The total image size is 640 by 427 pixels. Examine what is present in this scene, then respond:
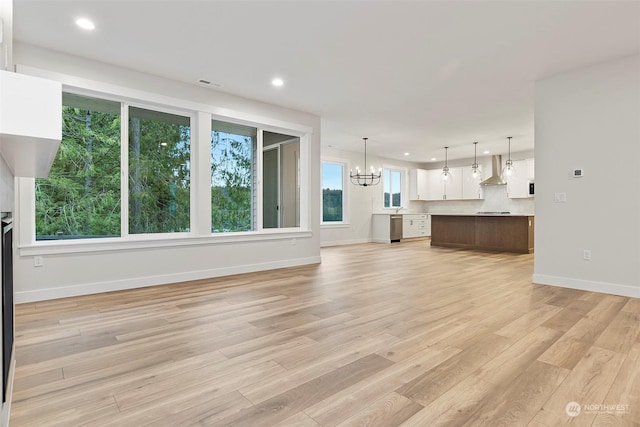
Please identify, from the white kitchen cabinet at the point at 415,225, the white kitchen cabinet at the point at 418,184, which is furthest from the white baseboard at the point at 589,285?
the white kitchen cabinet at the point at 418,184

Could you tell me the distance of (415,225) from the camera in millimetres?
10883

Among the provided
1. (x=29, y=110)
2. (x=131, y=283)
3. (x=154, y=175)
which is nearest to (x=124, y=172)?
(x=154, y=175)

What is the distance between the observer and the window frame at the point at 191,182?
139 inches

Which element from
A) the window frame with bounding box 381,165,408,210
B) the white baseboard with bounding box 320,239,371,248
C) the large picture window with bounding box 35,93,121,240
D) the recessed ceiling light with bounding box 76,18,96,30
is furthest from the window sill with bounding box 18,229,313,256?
the window frame with bounding box 381,165,408,210

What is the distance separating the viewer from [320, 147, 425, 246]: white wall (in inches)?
365

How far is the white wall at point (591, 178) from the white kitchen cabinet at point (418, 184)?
6940 mm

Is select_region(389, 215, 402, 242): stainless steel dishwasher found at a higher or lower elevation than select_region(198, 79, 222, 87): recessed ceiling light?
lower

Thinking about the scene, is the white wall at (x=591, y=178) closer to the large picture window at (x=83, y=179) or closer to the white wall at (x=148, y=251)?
the white wall at (x=148, y=251)

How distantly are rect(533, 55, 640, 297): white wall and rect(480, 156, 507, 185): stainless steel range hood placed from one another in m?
5.40

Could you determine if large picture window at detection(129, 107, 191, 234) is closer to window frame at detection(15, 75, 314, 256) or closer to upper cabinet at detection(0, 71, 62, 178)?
window frame at detection(15, 75, 314, 256)

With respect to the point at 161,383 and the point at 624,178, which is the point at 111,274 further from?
the point at 624,178

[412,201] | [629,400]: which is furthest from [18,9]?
[412,201]

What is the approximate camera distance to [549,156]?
4289mm

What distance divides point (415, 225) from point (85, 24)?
31.4 feet
